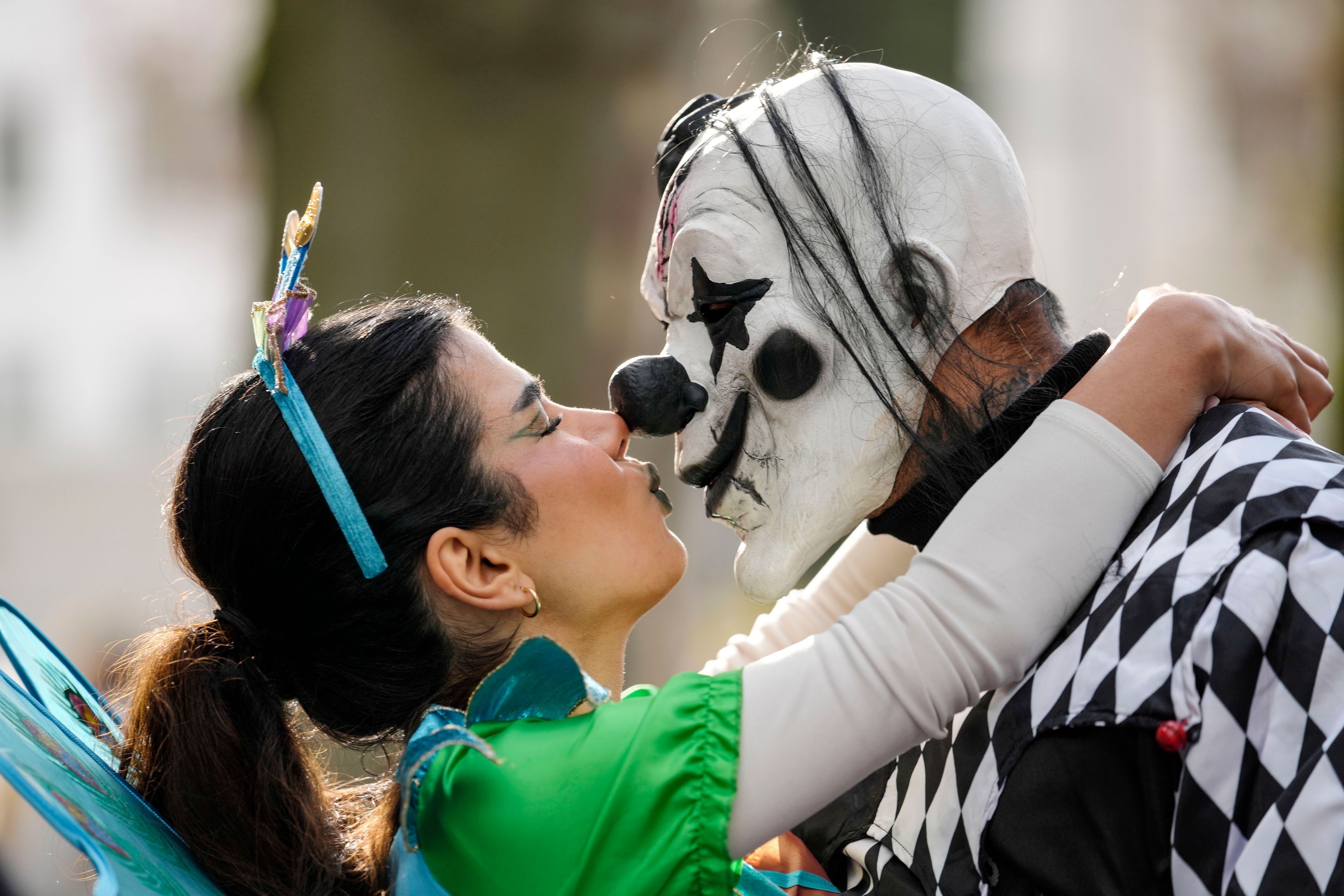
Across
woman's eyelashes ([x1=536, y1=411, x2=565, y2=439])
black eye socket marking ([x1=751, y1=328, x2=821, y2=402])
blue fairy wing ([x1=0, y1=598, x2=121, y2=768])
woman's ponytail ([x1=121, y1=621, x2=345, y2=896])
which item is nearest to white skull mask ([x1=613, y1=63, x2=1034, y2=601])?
black eye socket marking ([x1=751, y1=328, x2=821, y2=402])

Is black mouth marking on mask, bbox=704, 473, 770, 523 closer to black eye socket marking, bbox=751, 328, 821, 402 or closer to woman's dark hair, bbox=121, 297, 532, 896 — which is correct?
black eye socket marking, bbox=751, 328, 821, 402

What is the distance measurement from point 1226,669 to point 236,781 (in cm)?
113

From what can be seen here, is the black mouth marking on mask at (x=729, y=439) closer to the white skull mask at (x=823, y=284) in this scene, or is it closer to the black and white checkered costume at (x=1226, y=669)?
the white skull mask at (x=823, y=284)

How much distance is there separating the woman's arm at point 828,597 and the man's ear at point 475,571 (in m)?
0.44

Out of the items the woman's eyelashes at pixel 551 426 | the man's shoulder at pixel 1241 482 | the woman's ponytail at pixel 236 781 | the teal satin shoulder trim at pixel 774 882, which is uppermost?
the woman's eyelashes at pixel 551 426

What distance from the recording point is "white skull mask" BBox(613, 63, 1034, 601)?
4.45 feet

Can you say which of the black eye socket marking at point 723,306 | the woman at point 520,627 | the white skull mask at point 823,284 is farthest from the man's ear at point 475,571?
the black eye socket marking at point 723,306

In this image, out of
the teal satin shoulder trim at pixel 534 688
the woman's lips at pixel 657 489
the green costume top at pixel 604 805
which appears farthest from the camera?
the woman's lips at pixel 657 489

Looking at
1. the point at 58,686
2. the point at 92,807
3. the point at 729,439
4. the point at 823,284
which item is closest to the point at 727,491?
the point at 729,439

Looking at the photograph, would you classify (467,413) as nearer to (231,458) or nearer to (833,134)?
(231,458)

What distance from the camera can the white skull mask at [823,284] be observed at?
4.45 feet

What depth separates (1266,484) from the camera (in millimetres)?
1052

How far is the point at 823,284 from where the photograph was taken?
1.37 m

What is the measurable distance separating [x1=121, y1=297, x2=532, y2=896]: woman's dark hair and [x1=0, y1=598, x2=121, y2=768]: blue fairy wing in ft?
0.28
